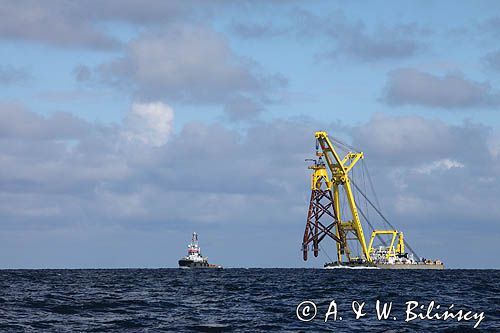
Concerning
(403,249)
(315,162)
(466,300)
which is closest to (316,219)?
(315,162)

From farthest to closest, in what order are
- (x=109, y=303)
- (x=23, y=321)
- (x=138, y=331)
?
1. (x=109, y=303)
2. (x=23, y=321)
3. (x=138, y=331)

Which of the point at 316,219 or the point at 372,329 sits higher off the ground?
the point at 316,219

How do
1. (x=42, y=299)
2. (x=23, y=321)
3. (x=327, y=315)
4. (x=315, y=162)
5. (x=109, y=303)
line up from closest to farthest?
(x=23, y=321), (x=327, y=315), (x=109, y=303), (x=42, y=299), (x=315, y=162)

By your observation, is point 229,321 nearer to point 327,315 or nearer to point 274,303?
point 327,315

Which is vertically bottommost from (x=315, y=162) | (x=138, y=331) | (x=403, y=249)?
(x=138, y=331)

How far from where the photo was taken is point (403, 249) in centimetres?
17112

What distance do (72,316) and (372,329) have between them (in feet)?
52.9

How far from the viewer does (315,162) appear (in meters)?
164

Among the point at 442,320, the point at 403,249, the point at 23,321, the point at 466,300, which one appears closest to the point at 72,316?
the point at 23,321

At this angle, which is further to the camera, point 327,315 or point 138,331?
point 327,315

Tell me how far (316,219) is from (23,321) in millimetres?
130170

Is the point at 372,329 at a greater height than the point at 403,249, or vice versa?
the point at 403,249

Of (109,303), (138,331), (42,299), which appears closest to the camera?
(138,331)

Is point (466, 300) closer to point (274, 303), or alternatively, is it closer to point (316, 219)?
point (274, 303)
